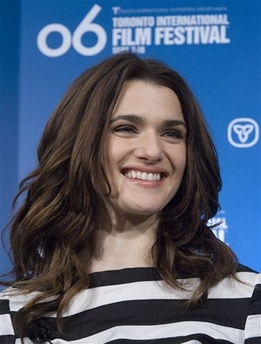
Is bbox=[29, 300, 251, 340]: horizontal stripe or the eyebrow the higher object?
the eyebrow

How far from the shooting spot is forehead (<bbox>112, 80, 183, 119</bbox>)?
168 cm

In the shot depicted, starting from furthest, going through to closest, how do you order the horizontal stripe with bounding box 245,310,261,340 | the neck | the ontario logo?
the ontario logo < the neck < the horizontal stripe with bounding box 245,310,261,340

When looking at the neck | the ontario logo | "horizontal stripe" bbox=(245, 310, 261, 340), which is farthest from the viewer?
the ontario logo

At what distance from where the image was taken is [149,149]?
5.38ft

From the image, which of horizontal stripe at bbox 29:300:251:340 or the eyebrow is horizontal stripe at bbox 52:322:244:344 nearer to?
horizontal stripe at bbox 29:300:251:340

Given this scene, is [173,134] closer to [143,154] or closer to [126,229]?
[143,154]

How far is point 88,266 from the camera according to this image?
175 centimetres

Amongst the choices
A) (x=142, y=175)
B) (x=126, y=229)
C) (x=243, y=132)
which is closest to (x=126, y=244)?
(x=126, y=229)

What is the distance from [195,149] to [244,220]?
0.76m

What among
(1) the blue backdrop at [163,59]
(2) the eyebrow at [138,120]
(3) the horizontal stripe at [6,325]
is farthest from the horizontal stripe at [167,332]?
(1) the blue backdrop at [163,59]

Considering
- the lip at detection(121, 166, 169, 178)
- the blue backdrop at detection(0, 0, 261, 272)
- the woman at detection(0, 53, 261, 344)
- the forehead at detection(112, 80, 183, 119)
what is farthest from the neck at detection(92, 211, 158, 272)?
the blue backdrop at detection(0, 0, 261, 272)

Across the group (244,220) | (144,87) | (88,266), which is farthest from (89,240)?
(244,220)

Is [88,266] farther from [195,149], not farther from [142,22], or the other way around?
[142,22]

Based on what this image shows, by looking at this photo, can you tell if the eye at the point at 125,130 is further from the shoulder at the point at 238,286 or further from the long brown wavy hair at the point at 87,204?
the shoulder at the point at 238,286
